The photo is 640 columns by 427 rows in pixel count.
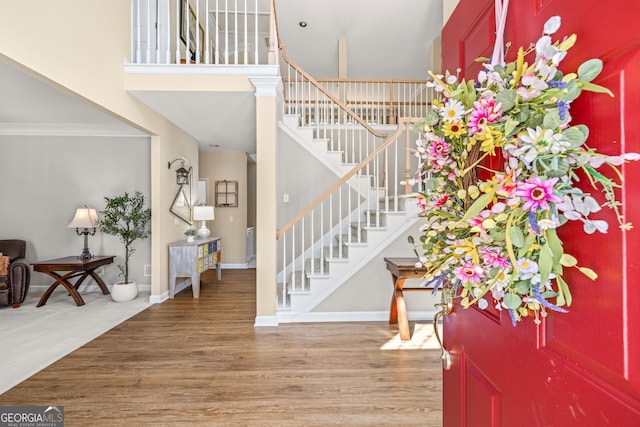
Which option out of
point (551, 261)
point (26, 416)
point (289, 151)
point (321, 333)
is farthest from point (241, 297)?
point (551, 261)

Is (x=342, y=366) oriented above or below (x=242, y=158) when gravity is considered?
below

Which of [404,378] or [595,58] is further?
[404,378]

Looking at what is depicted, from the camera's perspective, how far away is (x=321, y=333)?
123 inches

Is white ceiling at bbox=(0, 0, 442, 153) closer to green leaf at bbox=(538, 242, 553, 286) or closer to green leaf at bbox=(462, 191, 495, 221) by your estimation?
green leaf at bbox=(462, 191, 495, 221)

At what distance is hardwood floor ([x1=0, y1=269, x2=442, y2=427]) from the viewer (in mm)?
1887

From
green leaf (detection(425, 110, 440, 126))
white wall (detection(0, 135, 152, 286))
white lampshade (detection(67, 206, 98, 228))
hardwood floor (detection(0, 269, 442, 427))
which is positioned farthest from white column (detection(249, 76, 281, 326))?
green leaf (detection(425, 110, 440, 126))

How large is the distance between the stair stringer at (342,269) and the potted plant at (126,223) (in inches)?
91.5

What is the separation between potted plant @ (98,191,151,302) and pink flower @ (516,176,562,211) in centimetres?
468

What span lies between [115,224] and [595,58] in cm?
497

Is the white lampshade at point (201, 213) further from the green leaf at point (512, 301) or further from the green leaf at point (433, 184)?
the green leaf at point (512, 301)

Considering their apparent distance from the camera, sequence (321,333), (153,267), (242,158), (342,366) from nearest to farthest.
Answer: (342,366) < (321,333) < (153,267) < (242,158)

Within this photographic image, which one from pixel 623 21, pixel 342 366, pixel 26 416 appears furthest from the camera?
pixel 342 366

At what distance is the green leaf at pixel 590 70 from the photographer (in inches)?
19.8

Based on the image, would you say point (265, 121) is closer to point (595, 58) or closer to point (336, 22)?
point (595, 58)
